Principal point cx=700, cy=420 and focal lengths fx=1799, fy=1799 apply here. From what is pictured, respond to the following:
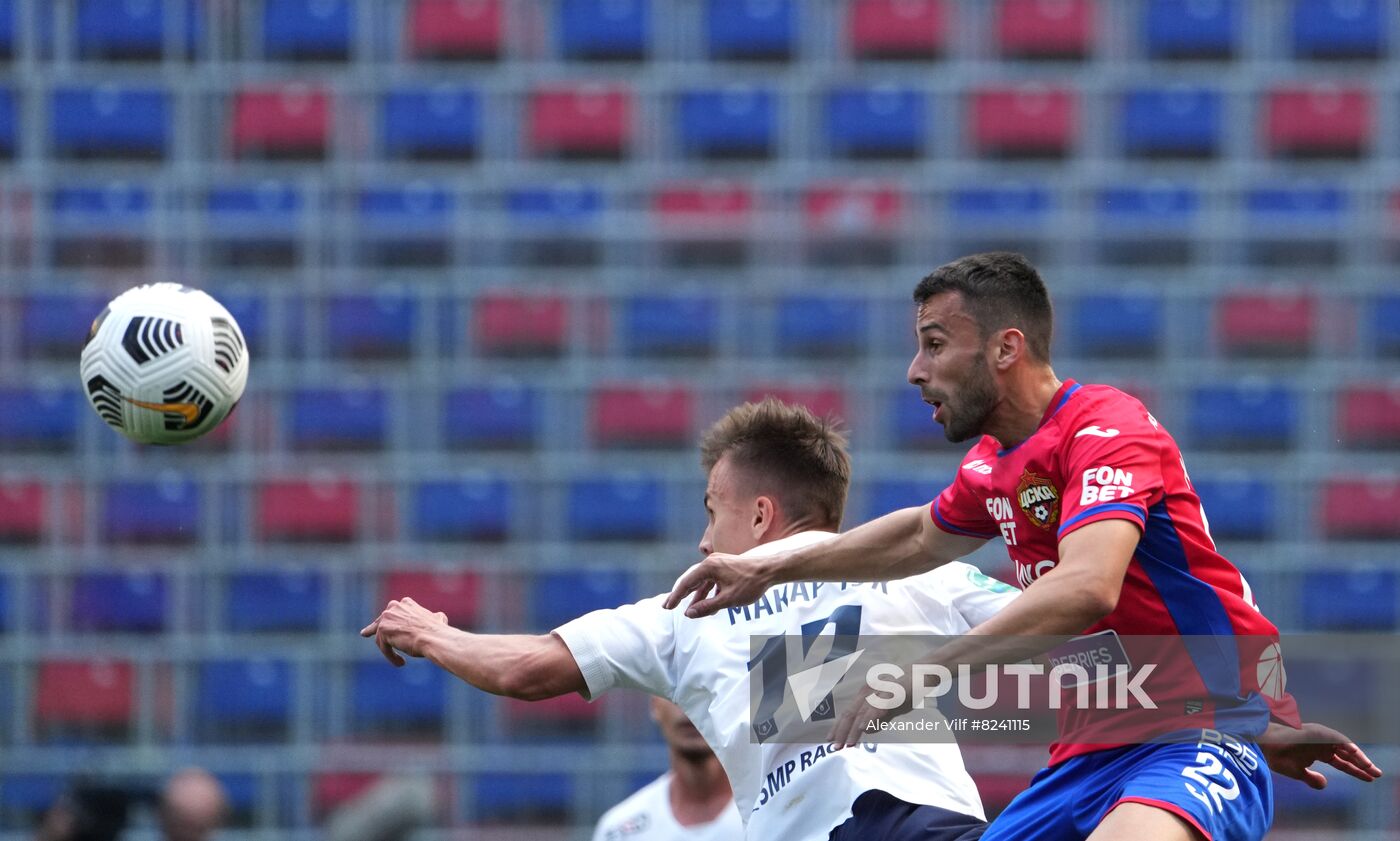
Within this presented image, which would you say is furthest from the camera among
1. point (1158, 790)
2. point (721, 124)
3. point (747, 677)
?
point (721, 124)

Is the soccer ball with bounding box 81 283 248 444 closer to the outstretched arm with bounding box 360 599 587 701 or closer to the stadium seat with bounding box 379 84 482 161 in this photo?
the outstretched arm with bounding box 360 599 587 701

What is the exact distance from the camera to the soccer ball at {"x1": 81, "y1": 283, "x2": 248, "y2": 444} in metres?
6.04

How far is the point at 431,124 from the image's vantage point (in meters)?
13.5

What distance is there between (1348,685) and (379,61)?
27.1ft

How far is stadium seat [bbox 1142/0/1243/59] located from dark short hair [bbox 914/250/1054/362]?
378 inches

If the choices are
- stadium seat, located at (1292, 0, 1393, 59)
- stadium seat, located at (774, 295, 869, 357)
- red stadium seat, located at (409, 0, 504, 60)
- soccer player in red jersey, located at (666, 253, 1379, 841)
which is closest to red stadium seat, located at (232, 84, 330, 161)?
red stadium seat, located at (409, 0, 504, 60)

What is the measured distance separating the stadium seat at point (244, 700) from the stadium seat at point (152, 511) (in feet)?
3.28

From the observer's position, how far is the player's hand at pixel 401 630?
15.8 feet

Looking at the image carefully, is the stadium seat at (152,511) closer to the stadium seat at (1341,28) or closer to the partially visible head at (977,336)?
the stadium seat at (1341,28)

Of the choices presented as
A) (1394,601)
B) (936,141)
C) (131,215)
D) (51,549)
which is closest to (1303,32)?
(936,141)

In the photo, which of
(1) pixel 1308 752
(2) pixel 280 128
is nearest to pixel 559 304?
(2) pixel 280 128

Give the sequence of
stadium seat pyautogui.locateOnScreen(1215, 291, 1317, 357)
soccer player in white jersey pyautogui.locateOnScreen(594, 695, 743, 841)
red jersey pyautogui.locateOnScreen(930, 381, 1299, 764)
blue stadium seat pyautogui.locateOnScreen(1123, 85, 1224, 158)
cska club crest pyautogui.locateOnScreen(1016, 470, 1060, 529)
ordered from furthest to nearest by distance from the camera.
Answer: blue stadium seat pyautogui.locateOnScreen(1123, 85, 1224, 158) → stadium seat pyautogui.locateOnScreen(1215, 291, 1317, 357) → soccer player in white jersey pyautogui.locateOnScreen(594, 695, 743, 841) → cska club crest pyautogui.locateOnScreen(1016, 470, 1060, 529) → red jersey pyautogui.locateOnScreen(930, 381, 1299, 764)

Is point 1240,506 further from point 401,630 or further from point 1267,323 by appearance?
point 401,630

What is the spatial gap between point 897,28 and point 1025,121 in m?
1.22
